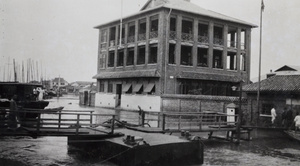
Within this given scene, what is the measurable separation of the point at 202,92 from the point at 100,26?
19.0 metres

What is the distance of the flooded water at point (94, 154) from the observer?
1170cm

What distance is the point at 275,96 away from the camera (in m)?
24.5

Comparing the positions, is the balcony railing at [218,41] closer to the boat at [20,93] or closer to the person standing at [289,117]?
the person standing at [289,117]

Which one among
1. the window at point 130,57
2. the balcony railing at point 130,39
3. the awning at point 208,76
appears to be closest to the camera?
the awning at point 208,76

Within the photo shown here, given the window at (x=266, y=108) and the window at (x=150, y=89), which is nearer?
the window at (x=266, y=108)

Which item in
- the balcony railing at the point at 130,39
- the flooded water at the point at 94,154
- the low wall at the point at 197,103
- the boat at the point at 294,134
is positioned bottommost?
the flooded water at the point at 94,154

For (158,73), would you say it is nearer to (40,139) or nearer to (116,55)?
(116,55)

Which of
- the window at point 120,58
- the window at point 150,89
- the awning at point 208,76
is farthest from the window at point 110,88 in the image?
the awning at point 208,76

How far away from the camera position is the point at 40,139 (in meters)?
16.4

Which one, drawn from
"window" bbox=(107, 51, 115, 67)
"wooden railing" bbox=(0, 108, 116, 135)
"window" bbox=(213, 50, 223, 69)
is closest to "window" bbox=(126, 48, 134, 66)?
"window" bbox=(107, 51, 115, 67)

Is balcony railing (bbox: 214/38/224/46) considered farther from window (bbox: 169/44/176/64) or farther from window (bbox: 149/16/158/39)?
window (bbox: 149/16/158/39)

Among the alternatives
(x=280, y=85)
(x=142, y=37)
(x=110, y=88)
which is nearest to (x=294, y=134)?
(x=280, y=85)

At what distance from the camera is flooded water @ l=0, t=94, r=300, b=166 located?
38.4 feet

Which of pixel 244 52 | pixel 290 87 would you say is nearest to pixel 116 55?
pixel 244 52
